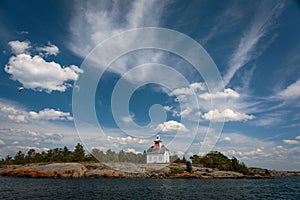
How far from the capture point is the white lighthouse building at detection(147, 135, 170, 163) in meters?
135

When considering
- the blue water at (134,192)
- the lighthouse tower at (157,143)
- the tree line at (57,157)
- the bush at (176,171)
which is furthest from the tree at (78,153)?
the blue water at (134,192)

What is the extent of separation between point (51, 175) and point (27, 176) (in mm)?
11252

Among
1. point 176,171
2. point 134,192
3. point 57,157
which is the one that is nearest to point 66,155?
point 57,157

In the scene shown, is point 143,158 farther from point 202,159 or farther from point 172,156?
point 202,159

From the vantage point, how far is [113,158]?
609 feet

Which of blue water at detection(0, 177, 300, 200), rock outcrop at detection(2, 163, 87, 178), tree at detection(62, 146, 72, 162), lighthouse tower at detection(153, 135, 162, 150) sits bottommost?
blue water at detection(0, 177, 300, 200)

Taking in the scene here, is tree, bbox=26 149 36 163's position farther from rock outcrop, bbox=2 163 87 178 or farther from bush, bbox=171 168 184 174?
bush, bbox=171 168 184 174

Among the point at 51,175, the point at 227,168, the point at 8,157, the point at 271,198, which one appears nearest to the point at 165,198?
the point at 271,198

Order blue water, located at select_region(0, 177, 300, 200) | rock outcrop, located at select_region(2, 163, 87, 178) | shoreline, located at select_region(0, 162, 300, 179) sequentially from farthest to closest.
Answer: shoreline, located at select_region(0, 162, 300, 179), rock outcrop, located at select_region(2, 163, 87, 178), blue water, located at select_region(0, 177, 300, 200)

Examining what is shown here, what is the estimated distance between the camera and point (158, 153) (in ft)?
447

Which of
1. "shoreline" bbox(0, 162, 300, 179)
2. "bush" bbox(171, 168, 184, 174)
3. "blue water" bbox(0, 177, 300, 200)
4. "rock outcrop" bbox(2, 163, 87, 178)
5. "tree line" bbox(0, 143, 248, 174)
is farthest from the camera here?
"tree line" bbox(0, 143, 248, 174)

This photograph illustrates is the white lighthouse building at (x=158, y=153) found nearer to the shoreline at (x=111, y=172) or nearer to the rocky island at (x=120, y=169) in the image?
the rocky island at (x=120, y=169)

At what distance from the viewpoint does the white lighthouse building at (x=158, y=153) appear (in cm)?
13462

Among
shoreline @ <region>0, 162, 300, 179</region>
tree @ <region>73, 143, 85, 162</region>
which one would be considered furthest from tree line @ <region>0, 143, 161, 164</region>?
shoreline @ <region>0, 162, 300, 179</region>
